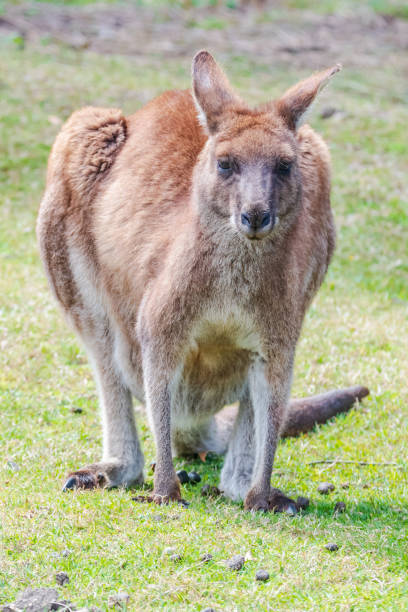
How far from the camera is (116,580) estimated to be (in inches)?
139

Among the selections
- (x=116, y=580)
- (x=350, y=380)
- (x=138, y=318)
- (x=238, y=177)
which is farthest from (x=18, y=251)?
(x=116, y=580)

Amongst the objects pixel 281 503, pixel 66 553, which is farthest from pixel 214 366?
pixel 66 553

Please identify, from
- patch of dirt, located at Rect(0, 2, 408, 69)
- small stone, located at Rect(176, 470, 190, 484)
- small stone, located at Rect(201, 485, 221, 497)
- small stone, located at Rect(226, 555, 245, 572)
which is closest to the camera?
small stone, located at Rect(226, 555, 245, 572)

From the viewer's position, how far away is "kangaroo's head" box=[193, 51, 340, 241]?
12.9 feet

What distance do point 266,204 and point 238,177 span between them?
20 centimetres

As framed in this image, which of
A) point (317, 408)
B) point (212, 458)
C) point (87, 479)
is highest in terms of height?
point (87, 479)

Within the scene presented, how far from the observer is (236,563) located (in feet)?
12.0

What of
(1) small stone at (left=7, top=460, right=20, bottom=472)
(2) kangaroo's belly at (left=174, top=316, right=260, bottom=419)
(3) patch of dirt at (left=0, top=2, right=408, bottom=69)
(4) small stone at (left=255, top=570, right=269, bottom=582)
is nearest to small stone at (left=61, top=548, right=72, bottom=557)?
(4) small stone at (left=255, top=570, right=269, bottom=582)

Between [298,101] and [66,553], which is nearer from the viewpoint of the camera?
[66,553]

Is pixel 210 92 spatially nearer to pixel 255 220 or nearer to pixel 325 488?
pixel 255 220

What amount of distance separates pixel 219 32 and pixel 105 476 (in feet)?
37.3

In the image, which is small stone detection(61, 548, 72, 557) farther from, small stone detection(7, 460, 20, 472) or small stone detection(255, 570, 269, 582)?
small stone detection(7, 460, 20, 472)

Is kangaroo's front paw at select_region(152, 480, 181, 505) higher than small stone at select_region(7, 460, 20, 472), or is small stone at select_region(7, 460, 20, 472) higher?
kangaroo's front paw at select_region(152, 480, 181, 505)

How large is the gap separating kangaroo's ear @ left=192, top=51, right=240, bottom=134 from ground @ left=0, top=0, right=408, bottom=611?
5.51 feet
